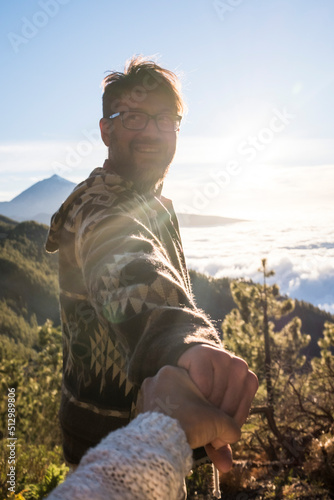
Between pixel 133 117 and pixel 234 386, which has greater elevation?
pixel 133 117

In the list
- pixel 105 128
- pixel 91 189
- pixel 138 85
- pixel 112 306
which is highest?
pixel 138 85

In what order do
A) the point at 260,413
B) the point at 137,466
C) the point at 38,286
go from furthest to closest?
the point at 38,286 < the point at 260,413 < the point at 137,466

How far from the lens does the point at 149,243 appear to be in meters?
1.13

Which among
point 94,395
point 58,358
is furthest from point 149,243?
point 58,358

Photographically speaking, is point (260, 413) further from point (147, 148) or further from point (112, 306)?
point (112, 306)

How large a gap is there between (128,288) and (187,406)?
34 centimetres

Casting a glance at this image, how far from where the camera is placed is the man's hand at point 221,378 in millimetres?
729

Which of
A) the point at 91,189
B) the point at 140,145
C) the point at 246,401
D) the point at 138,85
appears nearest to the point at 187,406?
the point at 246,401

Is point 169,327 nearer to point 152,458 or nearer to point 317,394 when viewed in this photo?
point 152,458

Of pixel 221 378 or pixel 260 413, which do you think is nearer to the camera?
pixel 221 378

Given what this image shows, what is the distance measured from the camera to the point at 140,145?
216 centimetres

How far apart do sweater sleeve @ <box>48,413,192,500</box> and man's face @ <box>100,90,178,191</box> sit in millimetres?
1566

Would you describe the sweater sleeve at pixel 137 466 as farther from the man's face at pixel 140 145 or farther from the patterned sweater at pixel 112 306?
the man's face at pixel 140 145

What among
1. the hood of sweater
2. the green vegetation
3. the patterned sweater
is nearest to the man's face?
the patterned sweater
